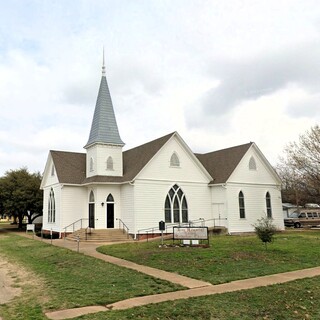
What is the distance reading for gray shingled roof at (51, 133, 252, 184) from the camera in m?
28.6

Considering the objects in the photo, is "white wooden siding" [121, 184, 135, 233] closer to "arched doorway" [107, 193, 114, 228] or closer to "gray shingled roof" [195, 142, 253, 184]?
"arched doorway" [107, 193, 114, 228]

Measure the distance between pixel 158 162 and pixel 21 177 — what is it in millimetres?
20358

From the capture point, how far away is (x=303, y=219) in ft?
141

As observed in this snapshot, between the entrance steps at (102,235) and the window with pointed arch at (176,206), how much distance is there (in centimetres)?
380

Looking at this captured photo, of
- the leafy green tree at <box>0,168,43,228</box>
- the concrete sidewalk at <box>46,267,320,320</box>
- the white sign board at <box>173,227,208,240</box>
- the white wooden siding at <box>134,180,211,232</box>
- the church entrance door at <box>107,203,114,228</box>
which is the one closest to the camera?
the concrete sidewalk at <box>46,267,320,320</box>

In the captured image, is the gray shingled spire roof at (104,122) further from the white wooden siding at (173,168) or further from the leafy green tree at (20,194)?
the leafy green tree at (20,194)

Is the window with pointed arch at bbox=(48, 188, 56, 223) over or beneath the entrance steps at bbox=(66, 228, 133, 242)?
over

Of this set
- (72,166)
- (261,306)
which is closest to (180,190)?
(72,166)

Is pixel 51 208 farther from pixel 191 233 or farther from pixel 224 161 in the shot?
pixel 191 233

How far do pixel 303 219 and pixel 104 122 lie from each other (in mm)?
27404

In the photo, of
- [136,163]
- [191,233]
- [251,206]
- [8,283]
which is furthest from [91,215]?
[8,283]

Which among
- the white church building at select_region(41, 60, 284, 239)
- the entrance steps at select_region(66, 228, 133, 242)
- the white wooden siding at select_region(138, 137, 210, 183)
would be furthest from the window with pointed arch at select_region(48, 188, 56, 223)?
the white wooden siding at select_region(138, 137, 210, 183)

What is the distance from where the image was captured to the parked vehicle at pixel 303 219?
136 ft

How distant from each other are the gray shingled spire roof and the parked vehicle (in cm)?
2338
